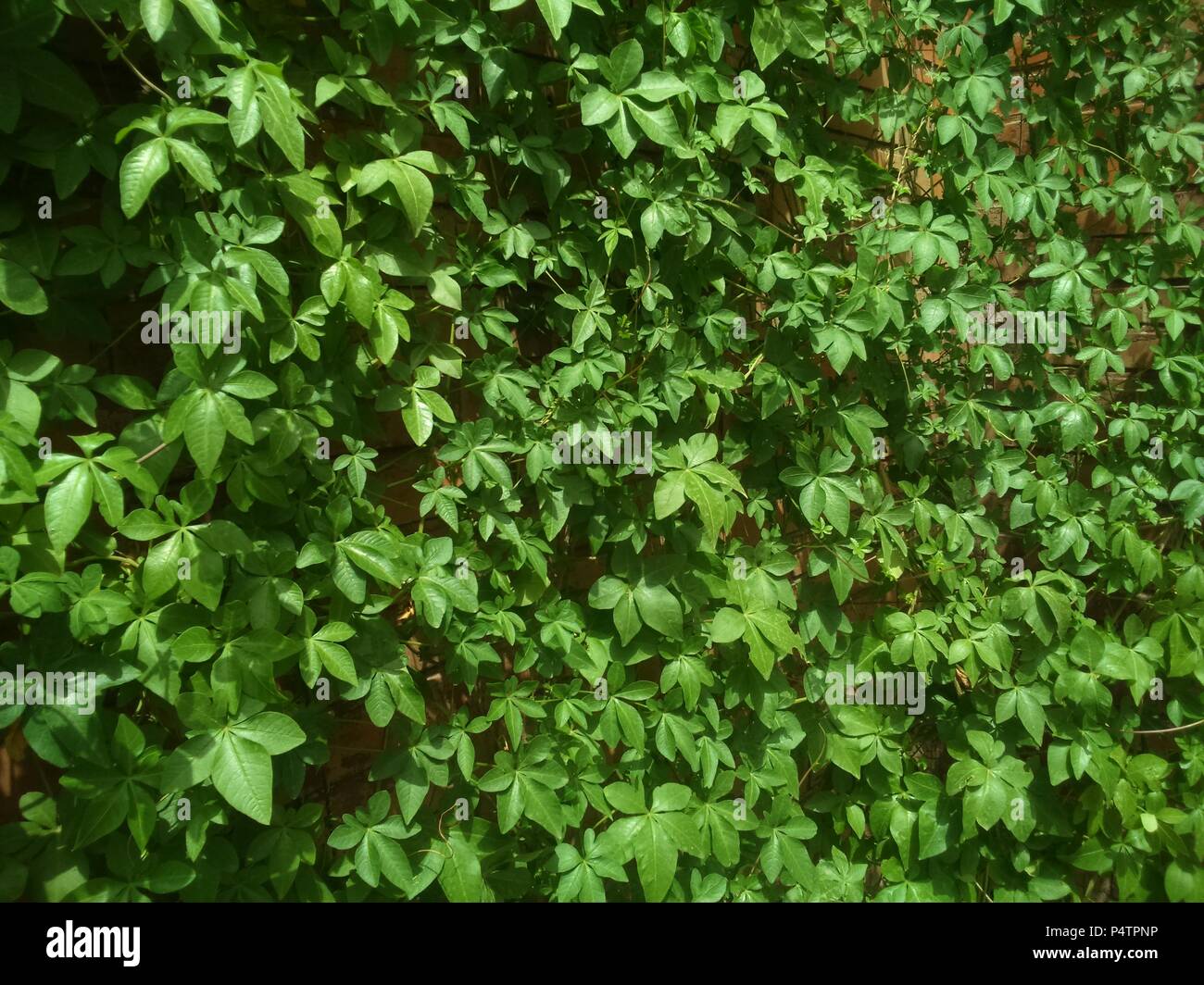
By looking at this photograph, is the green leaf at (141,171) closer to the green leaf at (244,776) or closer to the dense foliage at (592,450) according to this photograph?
the dense foliage at (592,450)

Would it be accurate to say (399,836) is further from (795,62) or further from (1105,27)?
(1105,27)

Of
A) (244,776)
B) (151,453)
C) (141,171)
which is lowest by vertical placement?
(244,776)

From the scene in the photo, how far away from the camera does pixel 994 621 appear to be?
2.48 metres

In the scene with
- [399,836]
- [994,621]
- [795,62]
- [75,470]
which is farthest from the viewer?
[994,621]

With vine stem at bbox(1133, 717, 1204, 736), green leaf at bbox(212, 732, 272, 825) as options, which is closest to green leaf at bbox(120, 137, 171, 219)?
green leaf at bbox(212, 732, 272, 825)

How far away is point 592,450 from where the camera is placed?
199 centimetres

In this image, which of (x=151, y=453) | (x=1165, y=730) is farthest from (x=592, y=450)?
(x=1165, y=730)

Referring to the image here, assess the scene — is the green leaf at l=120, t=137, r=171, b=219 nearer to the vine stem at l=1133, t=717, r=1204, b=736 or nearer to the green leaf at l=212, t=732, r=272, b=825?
the green leaf at l=212, t=732, r=272, b=825

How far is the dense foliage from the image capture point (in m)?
1.50

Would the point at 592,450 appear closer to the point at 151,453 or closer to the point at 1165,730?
the point at 151,453
